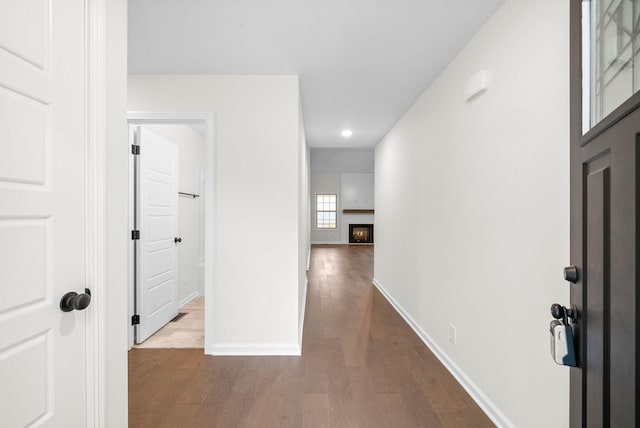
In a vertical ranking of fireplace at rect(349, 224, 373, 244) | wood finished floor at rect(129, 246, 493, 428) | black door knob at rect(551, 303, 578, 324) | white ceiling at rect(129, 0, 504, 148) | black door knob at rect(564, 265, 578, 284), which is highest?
white ceiling at rect(129, 0, 504, 148)

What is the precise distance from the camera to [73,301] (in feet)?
3.49

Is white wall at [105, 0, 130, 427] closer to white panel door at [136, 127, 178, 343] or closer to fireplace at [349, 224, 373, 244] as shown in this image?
white panel door at [136, 127, 178, 343]

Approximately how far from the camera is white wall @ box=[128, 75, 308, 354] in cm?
278

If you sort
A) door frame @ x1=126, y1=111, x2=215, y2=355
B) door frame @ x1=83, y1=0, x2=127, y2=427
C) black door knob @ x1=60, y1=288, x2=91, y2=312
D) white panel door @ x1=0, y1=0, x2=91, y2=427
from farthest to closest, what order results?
door frame @ x1=126, y1=111, x2=215, y2=355
door frame @ x1=83, y1=0, x2=127, y2=427
black door knob @ x1=60, y1=288, x2=91, y2=312
white panel door @ x1=0, y1=0, x2=91, y2=427

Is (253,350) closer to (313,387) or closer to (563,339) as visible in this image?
(313,387)

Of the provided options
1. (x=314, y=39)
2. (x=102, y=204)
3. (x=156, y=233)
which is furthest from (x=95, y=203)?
(x=156, y=233)

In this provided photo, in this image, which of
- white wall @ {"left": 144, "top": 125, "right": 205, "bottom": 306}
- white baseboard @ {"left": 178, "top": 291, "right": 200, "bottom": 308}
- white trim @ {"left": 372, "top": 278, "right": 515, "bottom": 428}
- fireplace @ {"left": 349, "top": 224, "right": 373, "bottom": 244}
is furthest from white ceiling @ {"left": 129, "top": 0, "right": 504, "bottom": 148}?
fireplace @ {"left": 349, "top": 224, "right": 373, "bottom": 244}

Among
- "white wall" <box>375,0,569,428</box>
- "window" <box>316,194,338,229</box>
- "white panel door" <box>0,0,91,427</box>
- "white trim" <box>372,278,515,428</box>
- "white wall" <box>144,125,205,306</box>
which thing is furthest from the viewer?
"window" <box>316,194,338,229</box>

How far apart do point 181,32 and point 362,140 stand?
3708 mm

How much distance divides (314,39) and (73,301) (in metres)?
2.10

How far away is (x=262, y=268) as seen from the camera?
2.81m

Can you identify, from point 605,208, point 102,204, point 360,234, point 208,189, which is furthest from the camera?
point 360,234

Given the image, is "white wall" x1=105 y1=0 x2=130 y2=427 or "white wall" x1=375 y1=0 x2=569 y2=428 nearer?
"white wall" x1=105 y1=0 x2=130 y2=427

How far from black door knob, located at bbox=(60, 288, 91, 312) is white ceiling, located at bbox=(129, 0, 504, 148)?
5.61 ft
